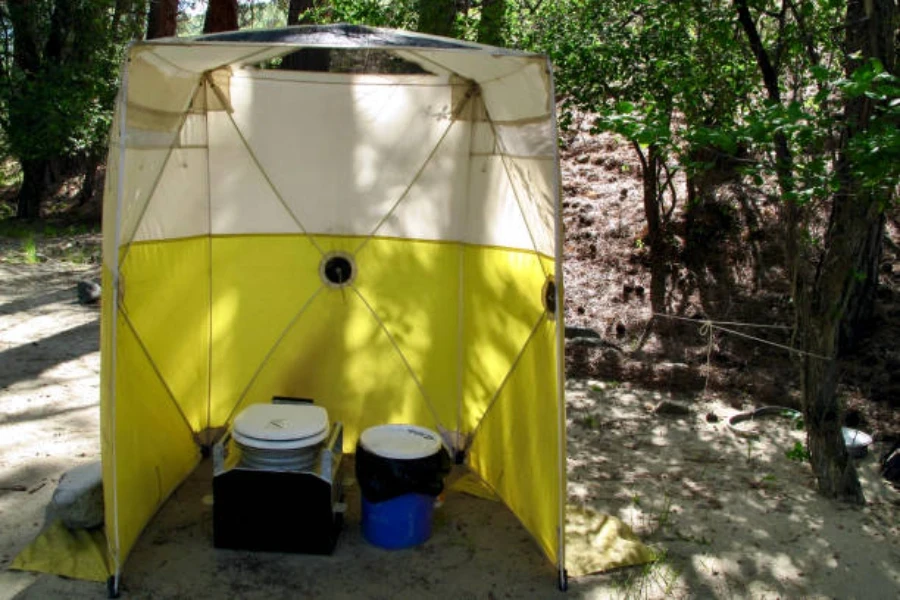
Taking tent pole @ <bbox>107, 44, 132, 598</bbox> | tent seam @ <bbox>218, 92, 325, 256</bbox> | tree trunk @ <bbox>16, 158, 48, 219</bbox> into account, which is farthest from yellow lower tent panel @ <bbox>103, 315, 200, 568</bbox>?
tree trunk @ <bbox>16, 158, 48, 219</bbox>

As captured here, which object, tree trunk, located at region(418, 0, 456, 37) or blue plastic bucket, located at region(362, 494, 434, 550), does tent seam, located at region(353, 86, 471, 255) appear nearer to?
blue plastic bucket, located at region(362, 494, 434, 550)

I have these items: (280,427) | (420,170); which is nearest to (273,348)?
(280,427)

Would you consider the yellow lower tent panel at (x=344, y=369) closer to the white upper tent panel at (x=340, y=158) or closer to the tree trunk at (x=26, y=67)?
the white upper tent panel at (x=340, y=158)

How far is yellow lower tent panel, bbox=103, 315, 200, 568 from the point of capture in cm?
356

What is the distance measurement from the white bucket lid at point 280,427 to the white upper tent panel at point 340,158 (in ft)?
3.38

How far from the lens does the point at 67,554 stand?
3.72 meters

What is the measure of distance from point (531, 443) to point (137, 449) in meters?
1.86

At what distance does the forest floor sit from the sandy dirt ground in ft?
0.04

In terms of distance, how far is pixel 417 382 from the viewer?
4965mm

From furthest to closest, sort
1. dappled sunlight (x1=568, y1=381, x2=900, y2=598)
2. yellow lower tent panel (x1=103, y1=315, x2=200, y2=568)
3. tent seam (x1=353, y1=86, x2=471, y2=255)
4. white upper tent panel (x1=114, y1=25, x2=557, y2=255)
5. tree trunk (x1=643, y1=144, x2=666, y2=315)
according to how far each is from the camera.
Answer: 1. tree trunk (x1=643, y1=144, x2=666, y2=315)
2. tent seam (x1=353, y1=86, x2=471, y2=255)
3. white upper tent panel (x1=114, y1=25, x2=557, y2=255)
4. dappled sunlight (x1=568, y1=381, x2=900, y2=598)
5. yellow lower tent panel (x1=103, y1=315, x2=200, y2=568)

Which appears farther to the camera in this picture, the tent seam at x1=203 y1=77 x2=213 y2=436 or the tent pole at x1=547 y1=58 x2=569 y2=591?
the tent seam at x1=203 y1=77 x2=213 y2=436

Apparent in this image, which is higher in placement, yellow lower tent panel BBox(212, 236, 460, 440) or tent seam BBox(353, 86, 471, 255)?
tent seam BBox(353, 86, 471, 255)

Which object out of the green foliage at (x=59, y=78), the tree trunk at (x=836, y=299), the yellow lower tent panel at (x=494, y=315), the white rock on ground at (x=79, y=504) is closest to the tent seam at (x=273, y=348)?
the yellow lower tent panel at (x=494, y=315)

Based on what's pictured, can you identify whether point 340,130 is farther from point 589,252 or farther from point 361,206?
point 589,252
